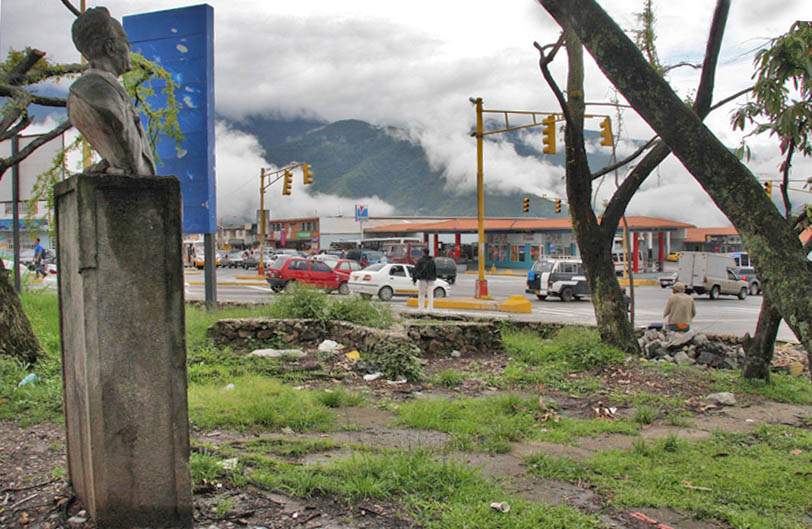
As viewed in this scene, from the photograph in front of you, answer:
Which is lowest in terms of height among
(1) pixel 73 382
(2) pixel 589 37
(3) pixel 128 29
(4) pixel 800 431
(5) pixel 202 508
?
(4) pixel 800 431

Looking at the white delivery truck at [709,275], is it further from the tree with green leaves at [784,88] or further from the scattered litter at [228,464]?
the scattered litter at [228,464]

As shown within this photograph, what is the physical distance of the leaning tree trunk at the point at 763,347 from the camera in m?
8.68

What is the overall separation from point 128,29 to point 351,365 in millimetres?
9081

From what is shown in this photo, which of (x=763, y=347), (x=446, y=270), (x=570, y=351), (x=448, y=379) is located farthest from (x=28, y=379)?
(x=446, y=270)

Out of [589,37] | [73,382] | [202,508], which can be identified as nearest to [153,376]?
[73,382]

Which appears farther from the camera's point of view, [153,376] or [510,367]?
[510,367]

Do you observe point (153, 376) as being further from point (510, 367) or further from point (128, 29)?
point (128, 29)

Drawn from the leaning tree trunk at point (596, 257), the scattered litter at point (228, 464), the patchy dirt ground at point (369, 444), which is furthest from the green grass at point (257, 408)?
the leaning tree trunk at point (596, 257)

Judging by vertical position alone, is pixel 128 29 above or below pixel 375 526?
above

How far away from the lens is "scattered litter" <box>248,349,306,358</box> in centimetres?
947

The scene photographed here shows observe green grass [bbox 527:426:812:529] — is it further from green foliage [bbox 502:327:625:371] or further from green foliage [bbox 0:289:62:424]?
green foliage [bbox 0:289:62:424]

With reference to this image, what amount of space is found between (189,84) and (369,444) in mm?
10181

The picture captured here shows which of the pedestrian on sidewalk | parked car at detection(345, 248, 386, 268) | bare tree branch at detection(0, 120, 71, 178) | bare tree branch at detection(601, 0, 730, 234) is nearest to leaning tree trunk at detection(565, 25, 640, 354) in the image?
bare tree branch at detection(601, 0, 730, 234)

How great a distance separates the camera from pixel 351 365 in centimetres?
908
